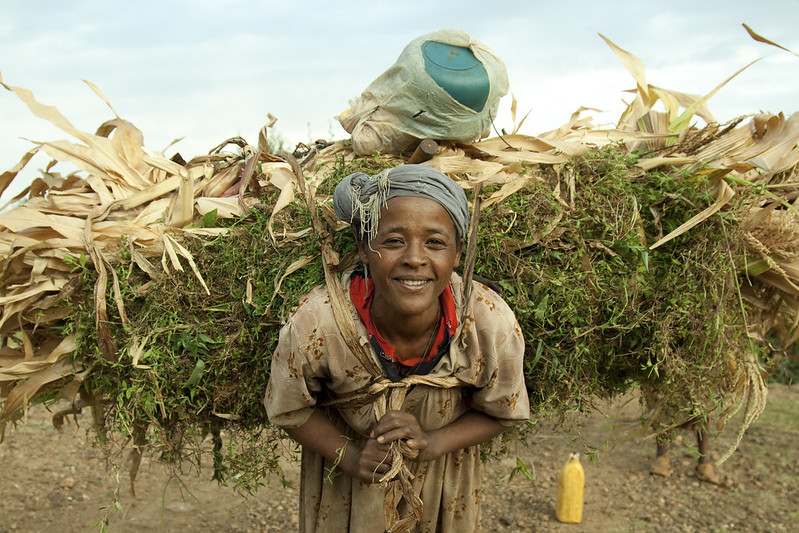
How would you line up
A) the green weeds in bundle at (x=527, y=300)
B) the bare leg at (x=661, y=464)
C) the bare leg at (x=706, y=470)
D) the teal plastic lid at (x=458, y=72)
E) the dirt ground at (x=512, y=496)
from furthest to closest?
the bare leg at (x=661, y=464) < the bare leg at (x=706, y=470) < the dirt ground at (x=512, y=496) < the teal plastic lid at (x=458, y=72) < the green weeds in bundle at (x=527, y=300)

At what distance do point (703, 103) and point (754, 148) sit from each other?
38 centimetres

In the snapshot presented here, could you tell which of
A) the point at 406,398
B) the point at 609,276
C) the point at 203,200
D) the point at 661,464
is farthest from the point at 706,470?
the point at 203,200

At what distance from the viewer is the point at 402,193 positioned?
6.79 ft

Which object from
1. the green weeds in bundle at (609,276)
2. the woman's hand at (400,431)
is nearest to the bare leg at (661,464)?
the green weeds in bundle at (609,276)

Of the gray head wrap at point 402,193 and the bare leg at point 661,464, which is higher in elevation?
the gray head wrap at point 402,193

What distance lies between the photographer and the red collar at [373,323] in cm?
224

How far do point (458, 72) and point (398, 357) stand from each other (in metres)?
1.08

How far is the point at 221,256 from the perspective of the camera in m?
2.43

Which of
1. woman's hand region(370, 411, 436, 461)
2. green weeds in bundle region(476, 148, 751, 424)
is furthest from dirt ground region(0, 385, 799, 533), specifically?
woman's hand region(370, 411, 436, 461)

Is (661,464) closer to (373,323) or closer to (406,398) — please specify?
(406,398)

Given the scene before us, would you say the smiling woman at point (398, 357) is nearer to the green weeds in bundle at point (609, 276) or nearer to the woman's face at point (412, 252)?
the woman's face at point (412, 252)

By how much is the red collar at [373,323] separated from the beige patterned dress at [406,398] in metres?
0.03

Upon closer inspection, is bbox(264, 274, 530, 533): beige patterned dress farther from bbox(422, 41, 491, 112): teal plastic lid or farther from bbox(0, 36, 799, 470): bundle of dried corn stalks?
bbox(422, 41, 491, 112): teal plastic lid

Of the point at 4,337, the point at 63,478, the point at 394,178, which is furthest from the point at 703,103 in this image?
the point at 63,478
